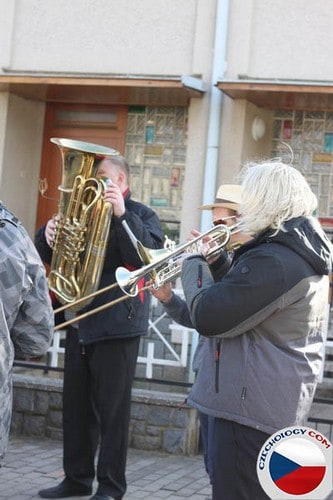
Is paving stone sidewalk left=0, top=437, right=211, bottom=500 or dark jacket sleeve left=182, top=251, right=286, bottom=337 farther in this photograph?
paving stone sidewalk left=0, top=437, right=211, bottom=500

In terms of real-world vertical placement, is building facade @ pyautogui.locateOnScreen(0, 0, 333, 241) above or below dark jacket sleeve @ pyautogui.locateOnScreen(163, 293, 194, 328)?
above

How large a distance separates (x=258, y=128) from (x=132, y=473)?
3985 mm

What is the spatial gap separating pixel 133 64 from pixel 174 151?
97 centimetres

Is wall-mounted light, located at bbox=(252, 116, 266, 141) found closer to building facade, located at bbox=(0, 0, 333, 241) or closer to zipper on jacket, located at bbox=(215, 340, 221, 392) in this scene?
building facade, located at bbox=(0, 0, 333, 241)

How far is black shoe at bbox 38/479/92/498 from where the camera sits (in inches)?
201

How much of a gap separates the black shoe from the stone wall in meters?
1.20

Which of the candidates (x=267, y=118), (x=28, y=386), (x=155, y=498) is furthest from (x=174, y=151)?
(x=155, y=498)

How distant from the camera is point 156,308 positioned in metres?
8.38

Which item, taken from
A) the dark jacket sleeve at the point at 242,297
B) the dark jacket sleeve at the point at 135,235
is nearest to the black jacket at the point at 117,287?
the dark jacket sleeve at the point at 135,235

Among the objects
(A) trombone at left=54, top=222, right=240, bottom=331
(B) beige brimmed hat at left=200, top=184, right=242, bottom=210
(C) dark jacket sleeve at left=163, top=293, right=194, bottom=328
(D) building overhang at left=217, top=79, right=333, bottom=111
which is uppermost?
(D) building overhang at left=217, top=79, right=333, bottom=111

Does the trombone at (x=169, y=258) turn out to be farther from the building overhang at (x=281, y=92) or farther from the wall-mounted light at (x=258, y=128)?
the wall-mounted light at (x=258, y=128)

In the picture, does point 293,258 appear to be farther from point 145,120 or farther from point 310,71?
point 145,120

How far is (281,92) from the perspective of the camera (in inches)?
313
